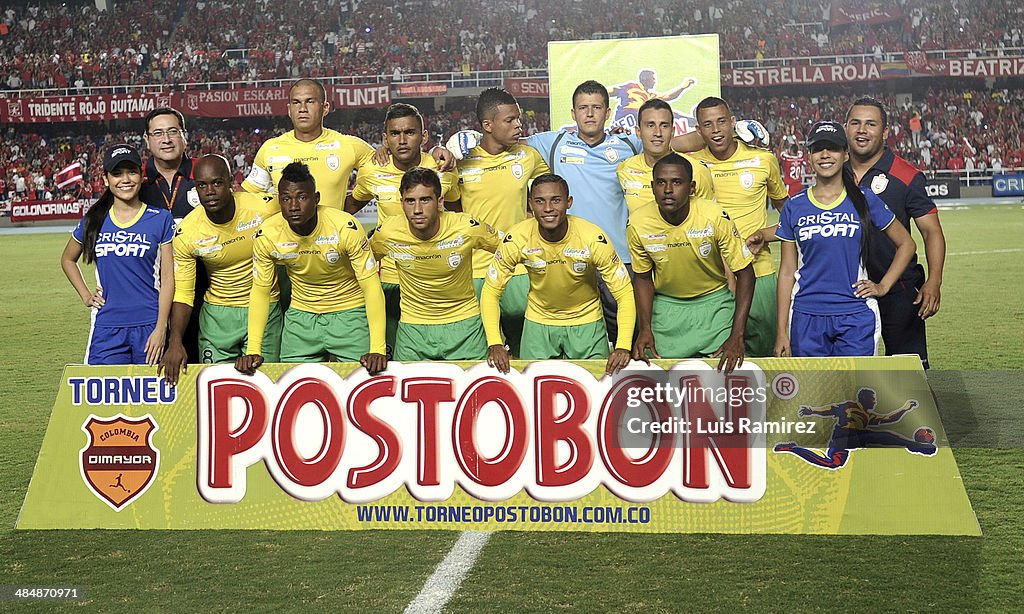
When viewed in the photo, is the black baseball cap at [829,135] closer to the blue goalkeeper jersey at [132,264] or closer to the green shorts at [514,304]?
the green shorts at [514,304]

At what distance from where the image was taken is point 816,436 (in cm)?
456

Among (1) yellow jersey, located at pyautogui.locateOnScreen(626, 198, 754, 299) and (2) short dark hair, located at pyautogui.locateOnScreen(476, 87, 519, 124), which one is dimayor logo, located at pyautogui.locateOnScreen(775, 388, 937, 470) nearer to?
(1) yellow jersey, located at pyautogui.locateOnScreen(626, 198, 754, 299)

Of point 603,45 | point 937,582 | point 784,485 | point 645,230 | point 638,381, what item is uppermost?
point 603,45

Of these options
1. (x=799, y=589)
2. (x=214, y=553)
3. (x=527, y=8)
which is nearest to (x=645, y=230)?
(x=799, y=589)

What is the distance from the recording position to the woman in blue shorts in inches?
209

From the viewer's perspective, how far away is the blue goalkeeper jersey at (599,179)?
655cm

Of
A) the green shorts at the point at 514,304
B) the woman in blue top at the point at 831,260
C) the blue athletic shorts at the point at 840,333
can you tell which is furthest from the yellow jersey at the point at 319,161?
the blue athletic shorts at the point at 840,333

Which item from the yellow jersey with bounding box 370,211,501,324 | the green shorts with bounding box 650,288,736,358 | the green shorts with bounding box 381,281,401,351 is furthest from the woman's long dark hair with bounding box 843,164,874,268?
the green shorts with bounding box 381,281,401,351

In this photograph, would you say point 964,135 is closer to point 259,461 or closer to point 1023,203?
point 1023,203

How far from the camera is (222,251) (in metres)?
5.55

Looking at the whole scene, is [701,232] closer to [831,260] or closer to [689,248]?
[689,248]

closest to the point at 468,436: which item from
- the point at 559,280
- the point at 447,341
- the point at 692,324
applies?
the point at 447,341

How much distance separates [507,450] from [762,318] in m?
2.18

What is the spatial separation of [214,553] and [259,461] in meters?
0.46
